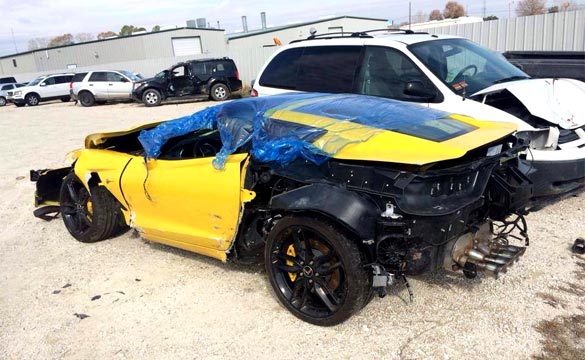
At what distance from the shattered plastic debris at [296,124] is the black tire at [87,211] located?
996 millimetres

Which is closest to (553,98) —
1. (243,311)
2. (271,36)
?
(243,311)

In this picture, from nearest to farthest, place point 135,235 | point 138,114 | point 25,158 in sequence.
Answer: point 135,235 < point 25,158 < point 138,114

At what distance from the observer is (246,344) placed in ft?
11.3

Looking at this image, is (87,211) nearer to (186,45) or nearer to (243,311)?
(243,311)

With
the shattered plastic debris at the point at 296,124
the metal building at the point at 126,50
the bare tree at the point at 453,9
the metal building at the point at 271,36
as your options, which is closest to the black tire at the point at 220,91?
the metal building at the point at 271,36

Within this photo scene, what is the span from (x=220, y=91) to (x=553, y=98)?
57.1 feet

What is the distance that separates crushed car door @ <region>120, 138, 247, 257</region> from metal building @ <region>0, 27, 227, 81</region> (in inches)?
1428

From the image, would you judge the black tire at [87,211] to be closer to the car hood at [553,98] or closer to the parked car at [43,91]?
the car hood at [553,98]

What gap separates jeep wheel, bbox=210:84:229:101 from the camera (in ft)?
70.2

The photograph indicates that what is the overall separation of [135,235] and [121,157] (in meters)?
1.07

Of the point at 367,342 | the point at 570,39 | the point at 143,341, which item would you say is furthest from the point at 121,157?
the point at 570,39

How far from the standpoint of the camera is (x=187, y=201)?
13.8ft

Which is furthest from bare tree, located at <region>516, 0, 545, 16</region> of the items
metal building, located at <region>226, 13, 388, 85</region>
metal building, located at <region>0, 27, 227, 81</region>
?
metal building, located at <region>0, 27, 227, 81</region>

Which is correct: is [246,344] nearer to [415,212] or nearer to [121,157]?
[415,212]
